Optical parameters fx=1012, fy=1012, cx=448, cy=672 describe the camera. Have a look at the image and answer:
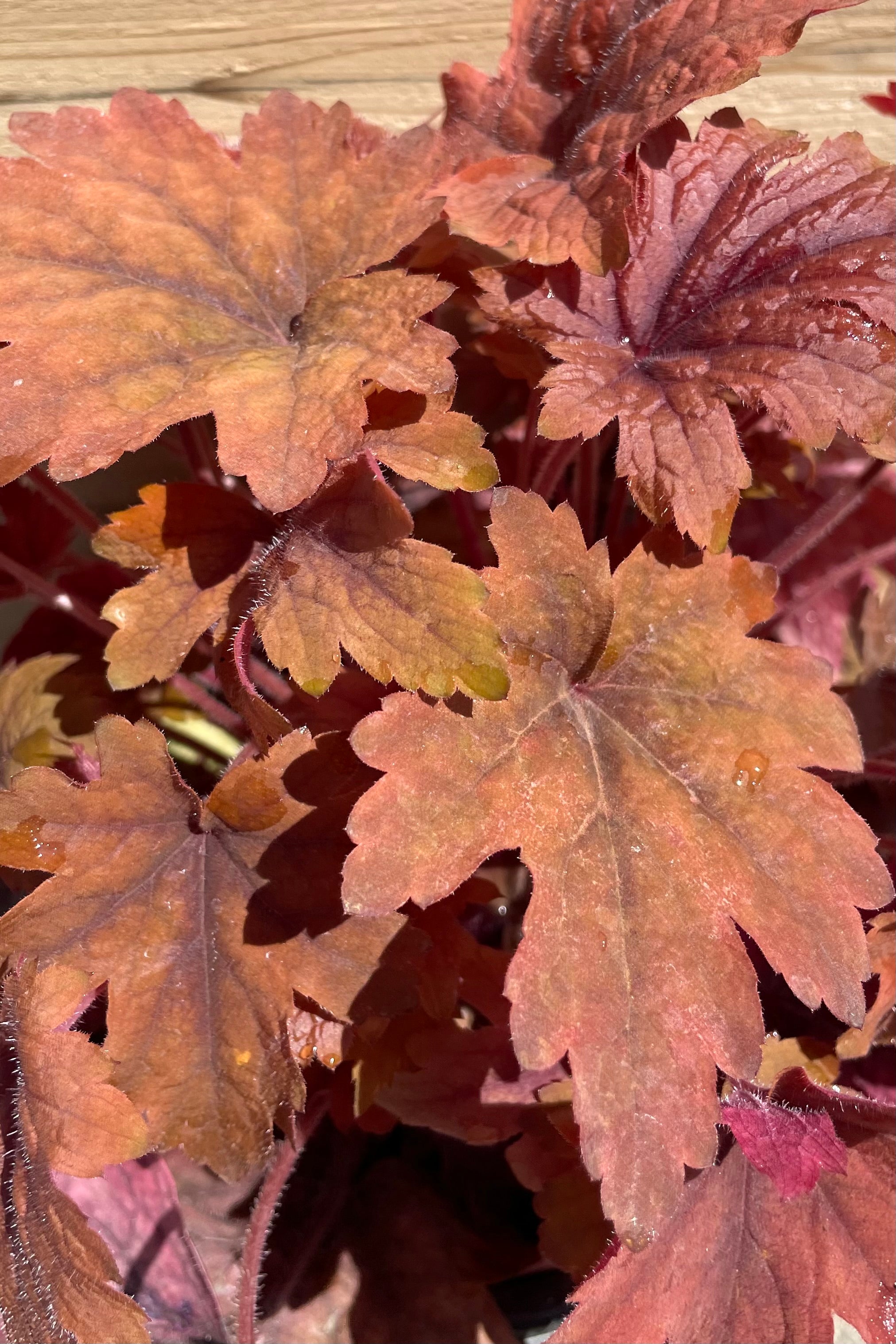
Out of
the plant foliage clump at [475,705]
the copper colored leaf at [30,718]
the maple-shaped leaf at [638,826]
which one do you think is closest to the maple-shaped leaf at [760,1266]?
the plant foliage clump at [475,705]

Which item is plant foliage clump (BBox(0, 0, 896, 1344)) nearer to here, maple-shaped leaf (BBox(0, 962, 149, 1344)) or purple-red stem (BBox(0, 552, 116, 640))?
maple-shaped leaf (BBox(0, 962, 149, 1344))

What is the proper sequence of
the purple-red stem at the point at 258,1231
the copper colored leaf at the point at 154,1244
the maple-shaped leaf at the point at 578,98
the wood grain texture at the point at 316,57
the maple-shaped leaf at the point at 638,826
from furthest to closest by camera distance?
the wood grain texture at the point at 316,57 → the copper colored leaf at the point at 154,1244 → the purple-red stem at the point at 258,1231 → the maple-shaped leaf at the point at 578,98 → the maple-shaped leaf at the point at 638,826

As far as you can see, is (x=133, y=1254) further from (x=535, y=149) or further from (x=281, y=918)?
(x=535, y=149)

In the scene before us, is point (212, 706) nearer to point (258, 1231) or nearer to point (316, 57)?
point (258, 1231)

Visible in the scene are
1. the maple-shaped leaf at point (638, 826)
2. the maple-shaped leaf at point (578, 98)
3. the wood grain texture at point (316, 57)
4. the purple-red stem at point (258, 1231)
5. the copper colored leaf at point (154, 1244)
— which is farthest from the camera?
the wood grain texture at point (316, 57)

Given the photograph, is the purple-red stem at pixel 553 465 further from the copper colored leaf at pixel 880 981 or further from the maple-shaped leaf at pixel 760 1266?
the maple-shaped leaf at pixel 760 1266

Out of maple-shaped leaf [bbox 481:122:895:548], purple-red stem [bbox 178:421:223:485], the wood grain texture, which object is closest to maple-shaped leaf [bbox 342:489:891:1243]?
maple-shaped leaf [bbox 481:122:895:548]

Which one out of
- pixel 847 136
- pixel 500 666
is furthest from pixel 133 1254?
pixel 847 136
